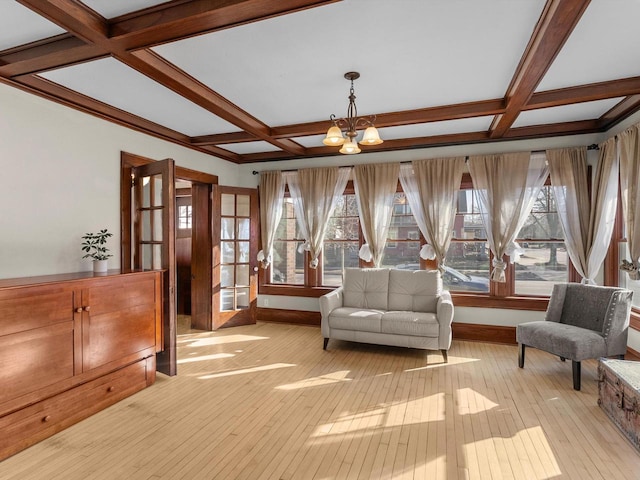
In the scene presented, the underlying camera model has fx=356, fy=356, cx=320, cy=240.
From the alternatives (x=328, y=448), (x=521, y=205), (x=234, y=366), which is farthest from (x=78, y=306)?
(x=521, y=205)

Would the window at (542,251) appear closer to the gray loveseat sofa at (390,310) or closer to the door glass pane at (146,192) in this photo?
the gray loveseat sofa at (390,310)

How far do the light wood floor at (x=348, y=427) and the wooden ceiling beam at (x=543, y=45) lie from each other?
2639 mm

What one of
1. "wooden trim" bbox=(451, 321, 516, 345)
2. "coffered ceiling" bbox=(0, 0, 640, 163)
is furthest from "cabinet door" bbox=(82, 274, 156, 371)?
"wooden trim" bbox=(451, 321, 516, 345)

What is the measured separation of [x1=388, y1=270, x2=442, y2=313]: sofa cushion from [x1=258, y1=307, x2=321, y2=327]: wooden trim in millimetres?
1454

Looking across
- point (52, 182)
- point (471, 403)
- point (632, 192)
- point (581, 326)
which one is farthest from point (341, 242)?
point (52, 182)

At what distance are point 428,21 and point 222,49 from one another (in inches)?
56.0

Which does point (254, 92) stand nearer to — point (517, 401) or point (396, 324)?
point (396, 324)

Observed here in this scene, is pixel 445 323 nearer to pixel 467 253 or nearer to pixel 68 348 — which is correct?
pixel 467 253

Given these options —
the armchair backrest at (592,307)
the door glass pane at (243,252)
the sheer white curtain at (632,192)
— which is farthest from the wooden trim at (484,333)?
the door glass pane at (243,252)

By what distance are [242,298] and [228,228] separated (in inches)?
44.7

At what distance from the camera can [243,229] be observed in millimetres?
5742

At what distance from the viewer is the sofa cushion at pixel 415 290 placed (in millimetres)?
4457

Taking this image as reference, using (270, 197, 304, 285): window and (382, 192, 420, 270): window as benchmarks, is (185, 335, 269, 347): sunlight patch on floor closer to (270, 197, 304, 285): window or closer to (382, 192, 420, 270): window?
(270, 197, 304, 285): window

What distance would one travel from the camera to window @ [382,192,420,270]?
5125 mm
